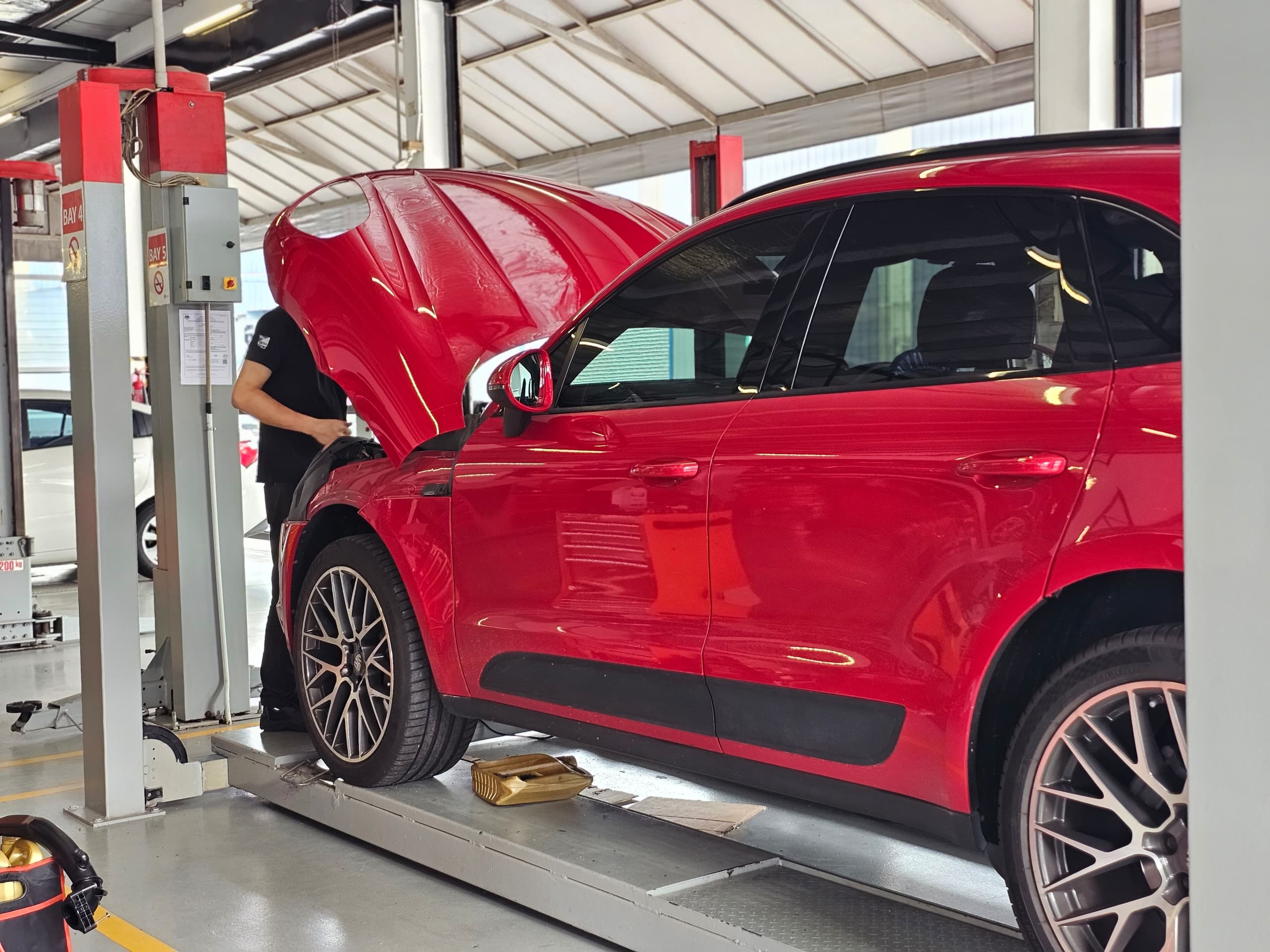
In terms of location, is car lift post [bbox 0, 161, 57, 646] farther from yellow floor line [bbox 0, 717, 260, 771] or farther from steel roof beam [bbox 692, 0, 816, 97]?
steel roof beam [bbox 692, 0, 816, 97]

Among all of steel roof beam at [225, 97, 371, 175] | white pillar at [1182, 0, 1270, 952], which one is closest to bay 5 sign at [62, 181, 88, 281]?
white pillar at [1182, 0, 1270, 952]

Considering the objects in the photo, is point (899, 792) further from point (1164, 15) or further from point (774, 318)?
point (1164, 15)

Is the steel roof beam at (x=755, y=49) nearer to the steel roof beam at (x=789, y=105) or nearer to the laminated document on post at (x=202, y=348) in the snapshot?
the steel roof beam at (x=789, y=105)

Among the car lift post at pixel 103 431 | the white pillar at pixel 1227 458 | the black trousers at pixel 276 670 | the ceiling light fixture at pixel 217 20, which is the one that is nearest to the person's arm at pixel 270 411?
the black trousers at pixel 276 670

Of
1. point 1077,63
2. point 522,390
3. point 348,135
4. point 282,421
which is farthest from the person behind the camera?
point 348,135

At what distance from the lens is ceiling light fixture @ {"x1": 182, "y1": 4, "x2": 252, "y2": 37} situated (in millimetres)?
8711

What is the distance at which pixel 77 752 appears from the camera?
199 inches

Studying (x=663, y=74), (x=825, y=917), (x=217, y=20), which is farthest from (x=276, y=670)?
(x=663, y=74)

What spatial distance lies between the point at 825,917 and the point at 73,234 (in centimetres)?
299

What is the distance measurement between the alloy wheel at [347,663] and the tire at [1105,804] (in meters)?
1.94

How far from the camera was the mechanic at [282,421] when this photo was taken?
446cm

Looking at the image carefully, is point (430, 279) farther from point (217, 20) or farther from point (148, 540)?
point (148, 540)

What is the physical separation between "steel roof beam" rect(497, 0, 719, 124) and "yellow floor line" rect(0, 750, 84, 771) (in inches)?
267

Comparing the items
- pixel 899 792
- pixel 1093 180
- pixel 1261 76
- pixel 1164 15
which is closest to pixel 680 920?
pixel 899 792
